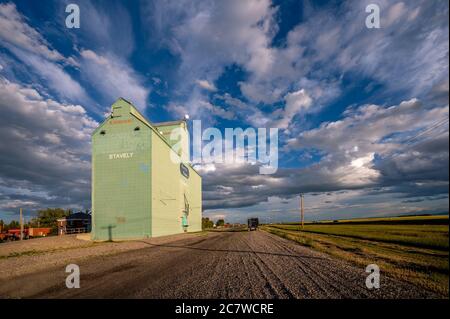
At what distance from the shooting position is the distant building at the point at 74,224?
5066 centimetres

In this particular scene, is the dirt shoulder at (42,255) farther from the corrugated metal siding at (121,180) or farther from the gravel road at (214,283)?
the corrugated metal siding at (121,180)

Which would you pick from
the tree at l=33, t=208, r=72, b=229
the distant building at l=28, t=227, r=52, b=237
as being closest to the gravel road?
the distant building at l=28, t=227, r=52, b=237

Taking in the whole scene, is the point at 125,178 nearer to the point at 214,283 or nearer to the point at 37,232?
the point at 214,283

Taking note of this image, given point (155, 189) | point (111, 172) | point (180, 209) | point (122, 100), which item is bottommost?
point (180, 209)

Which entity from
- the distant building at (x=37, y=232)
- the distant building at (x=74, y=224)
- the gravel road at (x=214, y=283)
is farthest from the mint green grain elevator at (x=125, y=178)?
the distant building at (x=37, y=232)

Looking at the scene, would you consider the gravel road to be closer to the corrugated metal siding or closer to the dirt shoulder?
the dirt shoulder

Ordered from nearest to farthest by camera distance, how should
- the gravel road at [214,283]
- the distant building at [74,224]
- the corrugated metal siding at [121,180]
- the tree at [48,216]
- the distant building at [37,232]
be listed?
the gravel road at [214,283] → the corrugated metal siding at [121,180] → the distant building at [37,232] → the distant building at [74,224] → the tree at [48,216]

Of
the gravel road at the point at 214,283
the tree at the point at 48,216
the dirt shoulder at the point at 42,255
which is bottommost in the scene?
the tree at the point at 48,216

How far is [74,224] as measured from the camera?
2110 inches

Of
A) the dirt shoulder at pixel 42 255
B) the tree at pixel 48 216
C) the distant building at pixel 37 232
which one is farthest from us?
the tree at pixel 48 216
